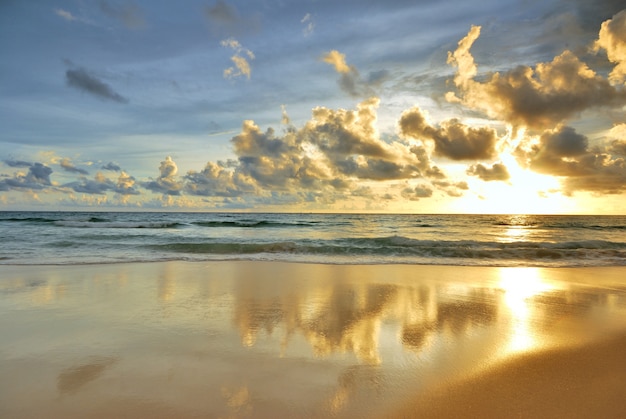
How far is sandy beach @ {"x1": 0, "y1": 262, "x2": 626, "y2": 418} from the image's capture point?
327 cm

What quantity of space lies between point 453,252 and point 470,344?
13.0 m

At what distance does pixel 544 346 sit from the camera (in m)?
4.81

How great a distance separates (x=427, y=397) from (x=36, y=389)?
143 inches

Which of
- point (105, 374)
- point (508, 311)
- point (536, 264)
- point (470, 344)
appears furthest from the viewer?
point (536, 264)

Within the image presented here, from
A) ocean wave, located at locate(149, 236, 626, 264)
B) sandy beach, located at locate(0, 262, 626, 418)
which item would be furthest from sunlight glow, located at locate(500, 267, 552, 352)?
ocean wave, located at locate(149, 236, 626, 264)

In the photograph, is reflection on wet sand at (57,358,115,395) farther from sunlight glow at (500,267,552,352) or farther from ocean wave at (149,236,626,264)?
ocean wave at (149,236,626,264)

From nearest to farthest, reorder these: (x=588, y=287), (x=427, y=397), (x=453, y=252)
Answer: (x=427, y=397), (x=588, y=287), (x=453, y=252)

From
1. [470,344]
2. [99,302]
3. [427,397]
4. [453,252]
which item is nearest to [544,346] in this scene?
[470,344]

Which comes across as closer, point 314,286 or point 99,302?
point 99,302

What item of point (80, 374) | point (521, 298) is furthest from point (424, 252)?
point (80, 374)

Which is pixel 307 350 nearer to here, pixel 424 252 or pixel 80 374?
pixel 80 374

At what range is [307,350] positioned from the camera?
450 centimetres

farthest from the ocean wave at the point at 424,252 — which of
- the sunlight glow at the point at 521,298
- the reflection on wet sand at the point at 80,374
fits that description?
the reflection on wet sand at the point at 80,374

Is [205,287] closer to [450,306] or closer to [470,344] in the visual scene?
[450,306]
